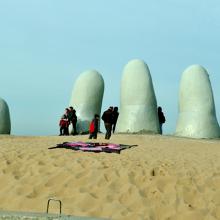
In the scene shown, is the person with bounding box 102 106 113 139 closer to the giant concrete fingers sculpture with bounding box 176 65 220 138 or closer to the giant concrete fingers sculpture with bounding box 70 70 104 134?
the giant concrete fingers sculpture with bounding box 70 70 104 134

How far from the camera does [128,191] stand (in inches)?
219

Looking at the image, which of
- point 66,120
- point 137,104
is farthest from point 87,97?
point 137,104

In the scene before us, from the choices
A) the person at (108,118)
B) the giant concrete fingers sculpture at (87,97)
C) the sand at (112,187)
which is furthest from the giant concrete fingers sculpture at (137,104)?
the sand at (112,187)

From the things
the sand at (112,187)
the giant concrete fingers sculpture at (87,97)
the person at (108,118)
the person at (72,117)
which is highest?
the giant concrete fingers sculpture at (87,97)

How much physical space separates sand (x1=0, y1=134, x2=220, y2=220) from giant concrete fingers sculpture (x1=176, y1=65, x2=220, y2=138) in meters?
11.4

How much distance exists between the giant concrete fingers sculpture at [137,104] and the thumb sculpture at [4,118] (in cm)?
483

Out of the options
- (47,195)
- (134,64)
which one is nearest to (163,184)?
(47,195)

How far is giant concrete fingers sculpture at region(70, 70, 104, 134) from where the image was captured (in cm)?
1998

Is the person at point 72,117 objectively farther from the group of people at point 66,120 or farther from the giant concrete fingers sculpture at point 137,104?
the giant concrete fingers sculpture at point 137,104

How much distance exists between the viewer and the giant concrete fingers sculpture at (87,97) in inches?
786

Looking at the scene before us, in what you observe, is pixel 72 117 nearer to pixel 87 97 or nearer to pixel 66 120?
pixel 66 120

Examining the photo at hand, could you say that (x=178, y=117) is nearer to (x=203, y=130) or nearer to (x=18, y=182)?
(x=203, y=130)

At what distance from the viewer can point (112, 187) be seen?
5.72 metres

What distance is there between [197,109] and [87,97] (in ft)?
16.5
